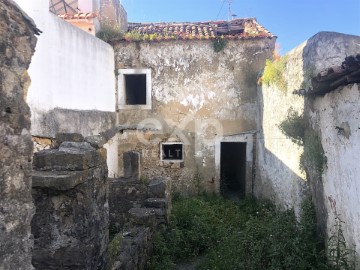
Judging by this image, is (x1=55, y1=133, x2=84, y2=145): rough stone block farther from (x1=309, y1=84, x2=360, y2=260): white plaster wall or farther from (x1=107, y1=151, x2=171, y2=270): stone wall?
(x1=309, y1=84, x2=360, y2=260): white plaster wall

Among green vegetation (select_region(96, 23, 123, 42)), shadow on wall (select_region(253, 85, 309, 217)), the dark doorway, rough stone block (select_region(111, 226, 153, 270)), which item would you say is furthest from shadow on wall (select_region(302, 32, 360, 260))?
green vegetation (select_region(96, 23, 123, 42))

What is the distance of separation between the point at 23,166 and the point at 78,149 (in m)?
1.59

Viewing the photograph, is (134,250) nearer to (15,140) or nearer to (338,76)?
(15,140)

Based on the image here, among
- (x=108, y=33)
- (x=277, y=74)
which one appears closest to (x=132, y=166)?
(x=277, y=74)

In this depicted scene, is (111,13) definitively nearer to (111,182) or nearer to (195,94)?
(195,94)

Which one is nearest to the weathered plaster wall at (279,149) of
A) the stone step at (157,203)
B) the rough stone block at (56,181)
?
the stone step at (157,203)

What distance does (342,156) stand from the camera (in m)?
4.41

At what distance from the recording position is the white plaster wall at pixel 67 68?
276 inches

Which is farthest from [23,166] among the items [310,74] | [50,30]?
[50,30]

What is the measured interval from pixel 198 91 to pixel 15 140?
9.28m

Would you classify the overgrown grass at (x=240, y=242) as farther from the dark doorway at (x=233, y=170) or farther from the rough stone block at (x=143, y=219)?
the dark doorway at (x=233, y=170)

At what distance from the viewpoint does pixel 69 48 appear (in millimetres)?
8281

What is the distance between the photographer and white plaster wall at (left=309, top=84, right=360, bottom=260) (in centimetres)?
400

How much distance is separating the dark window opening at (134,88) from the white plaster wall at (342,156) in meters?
7.81
